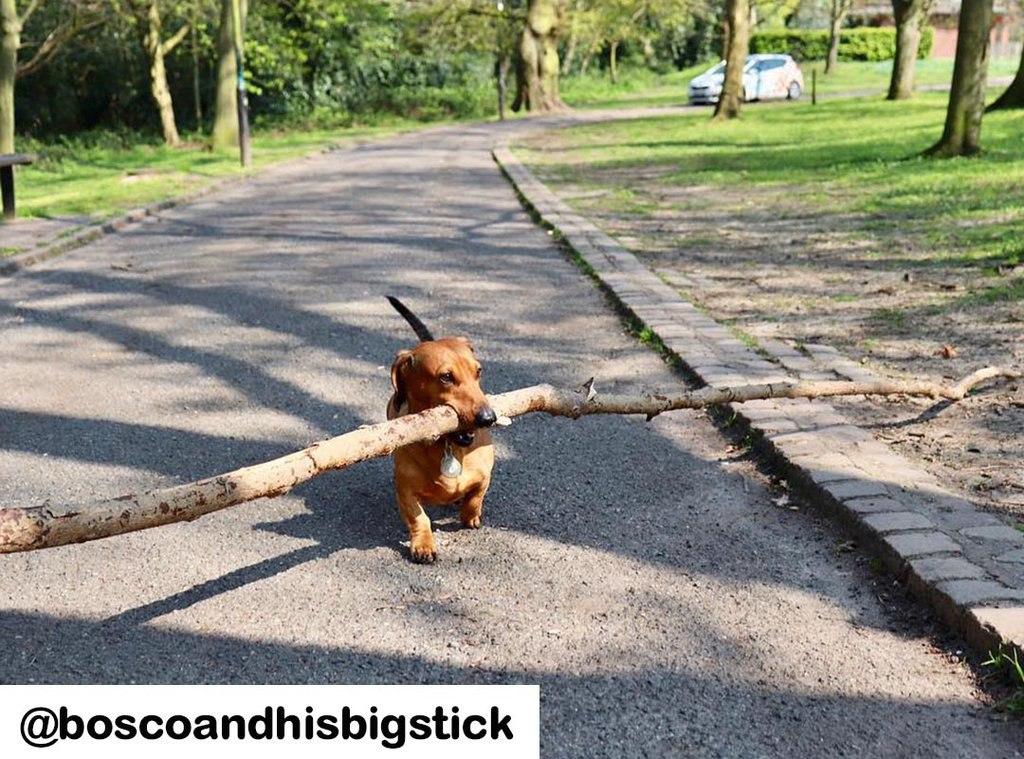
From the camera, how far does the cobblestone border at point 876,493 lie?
327 centimetres

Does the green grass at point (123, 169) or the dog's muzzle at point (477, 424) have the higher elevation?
the dog's muzzle at point (477, 424)

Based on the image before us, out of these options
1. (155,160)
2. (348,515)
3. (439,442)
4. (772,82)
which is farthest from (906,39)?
(439,442)

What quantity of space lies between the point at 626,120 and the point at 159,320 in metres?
26.1

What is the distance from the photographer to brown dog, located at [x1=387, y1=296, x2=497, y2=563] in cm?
371

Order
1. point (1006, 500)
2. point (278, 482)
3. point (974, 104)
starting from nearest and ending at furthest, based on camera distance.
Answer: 1. point (278, 482)
2. point (1006, 500)
3. point (974, 104)

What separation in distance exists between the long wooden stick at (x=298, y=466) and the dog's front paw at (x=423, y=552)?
16.7 inches

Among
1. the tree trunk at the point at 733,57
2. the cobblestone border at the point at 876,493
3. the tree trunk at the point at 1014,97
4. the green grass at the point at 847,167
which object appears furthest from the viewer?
the tree trunk at the point at 733,57

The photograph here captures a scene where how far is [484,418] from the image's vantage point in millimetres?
3631

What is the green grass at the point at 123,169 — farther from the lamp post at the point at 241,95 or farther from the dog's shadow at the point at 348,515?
the dog's shadow at the point at 348,515

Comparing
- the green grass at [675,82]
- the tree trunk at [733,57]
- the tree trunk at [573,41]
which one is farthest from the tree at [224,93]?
the tree trunk at [573,41]

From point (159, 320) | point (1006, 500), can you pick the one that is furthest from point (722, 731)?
point (159, 320)

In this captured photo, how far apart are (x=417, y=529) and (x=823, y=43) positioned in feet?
191

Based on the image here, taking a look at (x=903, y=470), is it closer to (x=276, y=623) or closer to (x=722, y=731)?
(x=722, y=731)

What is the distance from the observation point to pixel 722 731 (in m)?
2.78
